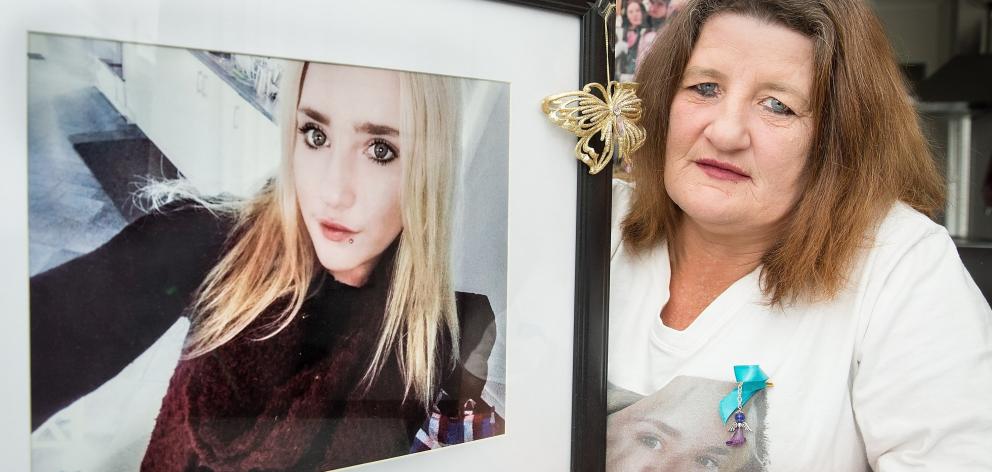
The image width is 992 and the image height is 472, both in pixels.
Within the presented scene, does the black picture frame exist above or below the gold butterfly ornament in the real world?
below

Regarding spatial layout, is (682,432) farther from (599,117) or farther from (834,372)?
(599,117)

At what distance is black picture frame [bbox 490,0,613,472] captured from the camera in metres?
0.69

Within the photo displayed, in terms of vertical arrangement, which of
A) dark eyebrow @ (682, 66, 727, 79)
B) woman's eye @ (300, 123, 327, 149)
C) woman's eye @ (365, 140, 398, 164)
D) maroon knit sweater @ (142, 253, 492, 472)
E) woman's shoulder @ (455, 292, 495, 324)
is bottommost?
maroon knit sweater @ (142, 253, 492, 472)

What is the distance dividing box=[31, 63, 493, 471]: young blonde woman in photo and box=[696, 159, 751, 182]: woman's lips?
1.04ft

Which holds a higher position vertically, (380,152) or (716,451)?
(380,152)

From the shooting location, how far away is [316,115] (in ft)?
1.79

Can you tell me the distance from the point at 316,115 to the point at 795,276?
57 cm

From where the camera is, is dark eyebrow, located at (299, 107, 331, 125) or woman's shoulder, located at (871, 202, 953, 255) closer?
dark eyebrow, located at (299, 107, 331, 125)

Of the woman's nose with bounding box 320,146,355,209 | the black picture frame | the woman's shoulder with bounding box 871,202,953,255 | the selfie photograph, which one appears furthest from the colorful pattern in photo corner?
the woman's shoulder with bounding box 871,202,953,255

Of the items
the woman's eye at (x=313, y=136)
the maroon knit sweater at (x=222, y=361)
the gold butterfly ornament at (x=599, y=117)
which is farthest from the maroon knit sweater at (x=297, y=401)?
the gold butterfly ornament at (x=599, y=117)

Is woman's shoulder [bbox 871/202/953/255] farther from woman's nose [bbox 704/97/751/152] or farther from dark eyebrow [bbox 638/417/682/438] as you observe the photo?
dark eyebrow [bbox 638/417/682/438]

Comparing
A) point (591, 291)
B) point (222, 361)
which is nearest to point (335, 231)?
point (222, 361)

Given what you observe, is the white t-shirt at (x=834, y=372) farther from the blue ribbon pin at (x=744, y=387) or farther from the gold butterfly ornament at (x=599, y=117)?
the gold butterfly ornament at (x=599, y=117)

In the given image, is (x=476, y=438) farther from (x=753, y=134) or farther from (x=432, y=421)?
(x=753, y=134)
